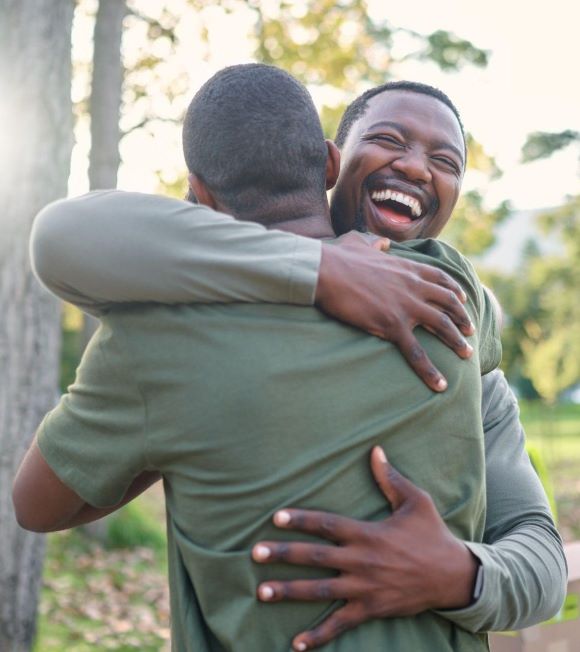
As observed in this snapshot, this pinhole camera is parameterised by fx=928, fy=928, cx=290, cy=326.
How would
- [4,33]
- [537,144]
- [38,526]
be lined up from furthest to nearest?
[537,144] → [4,33] → [38,526]

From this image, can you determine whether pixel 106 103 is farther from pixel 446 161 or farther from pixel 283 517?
pixel 283 517

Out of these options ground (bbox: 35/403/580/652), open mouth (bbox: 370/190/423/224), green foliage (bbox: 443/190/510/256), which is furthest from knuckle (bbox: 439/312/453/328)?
green foliage (bbox: 443/190/510/256)

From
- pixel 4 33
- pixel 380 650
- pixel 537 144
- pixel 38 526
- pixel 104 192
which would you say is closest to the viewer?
pixel 380 650

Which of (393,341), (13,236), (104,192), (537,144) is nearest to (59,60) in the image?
(13,236)

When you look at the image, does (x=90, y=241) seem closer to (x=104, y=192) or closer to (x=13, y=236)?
(x=104, y=192)

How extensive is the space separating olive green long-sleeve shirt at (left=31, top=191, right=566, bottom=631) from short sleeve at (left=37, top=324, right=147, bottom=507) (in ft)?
0.37

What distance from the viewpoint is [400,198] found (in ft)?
7.41

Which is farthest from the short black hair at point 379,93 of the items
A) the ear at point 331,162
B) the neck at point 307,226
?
the neck at point 307,226

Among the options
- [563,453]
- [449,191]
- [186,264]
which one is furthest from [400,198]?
[563,453]

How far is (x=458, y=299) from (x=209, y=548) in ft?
2.15

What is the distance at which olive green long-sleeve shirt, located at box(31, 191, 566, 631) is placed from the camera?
1.60 m

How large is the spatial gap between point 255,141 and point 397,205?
64cm

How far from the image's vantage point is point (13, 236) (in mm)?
4516

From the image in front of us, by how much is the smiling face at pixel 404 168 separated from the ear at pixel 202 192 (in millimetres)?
573
